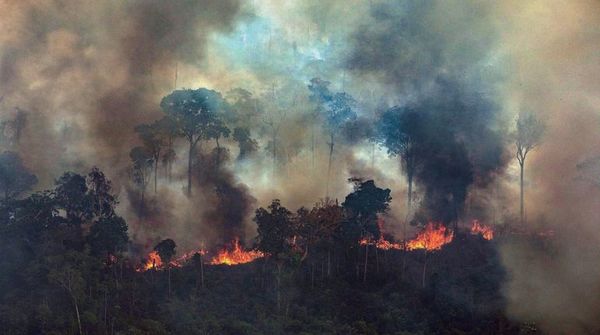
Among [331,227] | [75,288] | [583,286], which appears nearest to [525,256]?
[583,286]

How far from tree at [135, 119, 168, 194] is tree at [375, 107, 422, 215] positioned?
1190 inches

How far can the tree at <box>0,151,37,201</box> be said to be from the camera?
257 ft

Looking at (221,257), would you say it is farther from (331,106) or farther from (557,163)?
(557,163)

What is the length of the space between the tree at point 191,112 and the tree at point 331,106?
17225mm

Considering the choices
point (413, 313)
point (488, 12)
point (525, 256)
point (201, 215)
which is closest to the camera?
point (413, 313)

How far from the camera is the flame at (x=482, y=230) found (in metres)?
81.2

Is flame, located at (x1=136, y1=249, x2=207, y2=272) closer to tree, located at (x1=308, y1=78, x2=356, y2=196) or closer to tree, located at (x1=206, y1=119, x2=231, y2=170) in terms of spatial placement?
tree, located at (x1=206, y1=119, x2=231, y2=170)

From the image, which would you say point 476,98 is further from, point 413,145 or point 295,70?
point 295,70

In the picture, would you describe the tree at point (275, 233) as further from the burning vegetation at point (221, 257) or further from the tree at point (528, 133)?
the tree at point (528, 133)

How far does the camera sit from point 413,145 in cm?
8612

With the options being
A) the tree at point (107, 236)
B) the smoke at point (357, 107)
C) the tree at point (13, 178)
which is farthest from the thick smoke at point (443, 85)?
the tree at point (13, 178)

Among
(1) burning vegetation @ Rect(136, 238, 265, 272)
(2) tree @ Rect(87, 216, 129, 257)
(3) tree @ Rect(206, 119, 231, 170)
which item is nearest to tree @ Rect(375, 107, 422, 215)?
(1) burning vegetation @ Rect(136, 238, 265, 272)

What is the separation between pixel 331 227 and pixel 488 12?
51.3 meters

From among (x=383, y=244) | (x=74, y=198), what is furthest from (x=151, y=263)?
(x=383, y=244)
